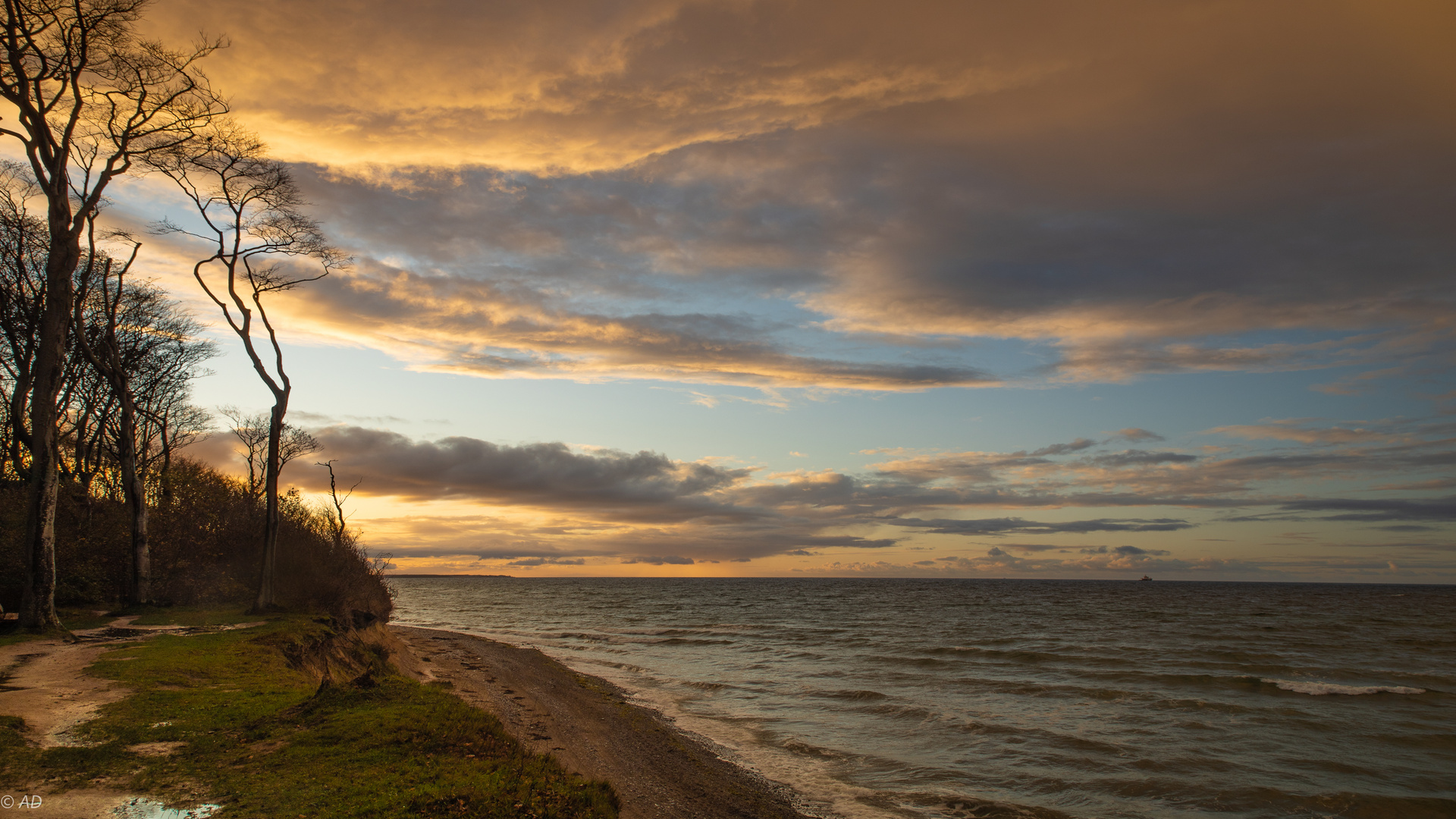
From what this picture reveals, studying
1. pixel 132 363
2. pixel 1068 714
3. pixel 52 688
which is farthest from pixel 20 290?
pixel 1068 714

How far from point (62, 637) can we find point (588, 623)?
42.4m

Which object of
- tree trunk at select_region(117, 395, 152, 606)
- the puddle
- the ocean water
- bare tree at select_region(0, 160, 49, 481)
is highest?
bare tree at select_region(0, 160, 49, 481)

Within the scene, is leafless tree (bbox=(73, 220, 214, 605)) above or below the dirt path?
above

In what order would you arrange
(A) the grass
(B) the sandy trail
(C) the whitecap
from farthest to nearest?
(C) the whitecap → (B) the sandy trail → (A) the grass

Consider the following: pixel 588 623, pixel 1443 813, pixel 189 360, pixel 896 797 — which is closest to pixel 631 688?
pixel 896 797

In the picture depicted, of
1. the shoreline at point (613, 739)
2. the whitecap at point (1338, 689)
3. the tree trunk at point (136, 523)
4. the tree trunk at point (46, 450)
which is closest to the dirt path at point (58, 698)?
the tree trunk at point (46, 450)

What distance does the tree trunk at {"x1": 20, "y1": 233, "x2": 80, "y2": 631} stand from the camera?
16406mm

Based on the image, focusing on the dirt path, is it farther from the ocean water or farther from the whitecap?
the whitecap

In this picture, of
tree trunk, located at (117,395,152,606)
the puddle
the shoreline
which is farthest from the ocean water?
tree trunk, located at (117,395,152,606)

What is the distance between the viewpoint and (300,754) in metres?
9.32

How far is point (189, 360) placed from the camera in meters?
36.2

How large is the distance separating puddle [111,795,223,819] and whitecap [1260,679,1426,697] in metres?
30.2

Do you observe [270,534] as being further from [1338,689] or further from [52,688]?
[1338,689]

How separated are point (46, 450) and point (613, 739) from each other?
15358 mm
